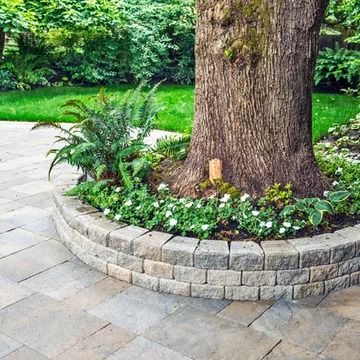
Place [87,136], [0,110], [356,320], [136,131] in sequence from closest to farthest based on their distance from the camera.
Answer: [356,320], [87,136], [136,131], [0,110]

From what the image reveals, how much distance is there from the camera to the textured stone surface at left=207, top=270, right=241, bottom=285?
2664 millimetres

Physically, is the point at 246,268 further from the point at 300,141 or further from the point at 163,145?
the point at 163,145

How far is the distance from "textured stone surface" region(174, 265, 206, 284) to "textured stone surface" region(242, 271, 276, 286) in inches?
8.6

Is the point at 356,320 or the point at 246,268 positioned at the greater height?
the point at 246,268

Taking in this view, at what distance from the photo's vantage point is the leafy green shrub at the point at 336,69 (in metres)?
8.22

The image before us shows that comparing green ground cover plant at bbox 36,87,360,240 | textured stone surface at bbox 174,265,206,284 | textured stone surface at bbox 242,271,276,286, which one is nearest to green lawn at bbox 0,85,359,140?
green ground cover plant at bbox 36,87,360,240

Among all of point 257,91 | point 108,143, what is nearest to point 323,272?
point 257,91

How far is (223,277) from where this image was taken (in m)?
2.67

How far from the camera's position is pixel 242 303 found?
2.65 metres

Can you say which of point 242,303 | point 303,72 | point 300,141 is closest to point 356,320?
point 242,303

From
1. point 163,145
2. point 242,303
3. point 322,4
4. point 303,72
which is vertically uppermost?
point 322,4

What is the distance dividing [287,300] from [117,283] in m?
0.93

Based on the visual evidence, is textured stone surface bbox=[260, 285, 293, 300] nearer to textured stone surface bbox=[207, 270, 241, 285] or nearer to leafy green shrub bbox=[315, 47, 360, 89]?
textured stone surface bbox=[207, 270, 241, 285]

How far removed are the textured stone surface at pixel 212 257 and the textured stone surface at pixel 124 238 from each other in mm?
381
